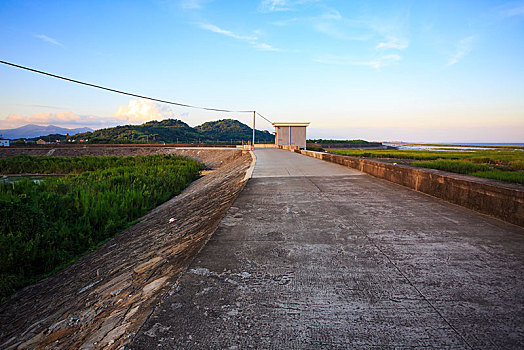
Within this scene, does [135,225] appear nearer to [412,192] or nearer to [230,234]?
[230,234]

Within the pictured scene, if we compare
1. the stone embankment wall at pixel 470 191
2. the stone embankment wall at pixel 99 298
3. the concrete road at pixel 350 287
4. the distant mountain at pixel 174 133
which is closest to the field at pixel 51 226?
the stone embankment wall at pixel 99 298

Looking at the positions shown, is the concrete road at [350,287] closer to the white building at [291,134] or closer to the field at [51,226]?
the field at [51,226]

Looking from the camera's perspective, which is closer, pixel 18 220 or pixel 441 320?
pixel 441 320

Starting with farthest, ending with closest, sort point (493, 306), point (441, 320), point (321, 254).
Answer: point (321, 254)
point (493, 306)
point (441, 320)

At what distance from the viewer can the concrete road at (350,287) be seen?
204cm

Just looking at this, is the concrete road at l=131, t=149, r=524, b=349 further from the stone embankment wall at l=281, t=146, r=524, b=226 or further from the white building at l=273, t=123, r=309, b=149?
the white building at l=273, t=123, r=309, b=149

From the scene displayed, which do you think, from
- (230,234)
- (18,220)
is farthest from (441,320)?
(18,220)

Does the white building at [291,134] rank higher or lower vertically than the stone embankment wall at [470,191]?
higher

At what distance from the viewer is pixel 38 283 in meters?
5.32

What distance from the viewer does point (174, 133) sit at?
11475 cm

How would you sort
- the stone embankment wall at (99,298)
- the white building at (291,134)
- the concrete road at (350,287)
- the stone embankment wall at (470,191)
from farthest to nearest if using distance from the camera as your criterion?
the white building at (291,134), the stone embankment wall at (470,191), the stone embankment wall at (99,298), the concrete road at (350,287)

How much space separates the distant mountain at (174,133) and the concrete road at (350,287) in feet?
240

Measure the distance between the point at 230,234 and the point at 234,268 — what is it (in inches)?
42.9

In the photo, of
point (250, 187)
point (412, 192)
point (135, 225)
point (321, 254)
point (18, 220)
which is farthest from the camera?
point (135, 225)
